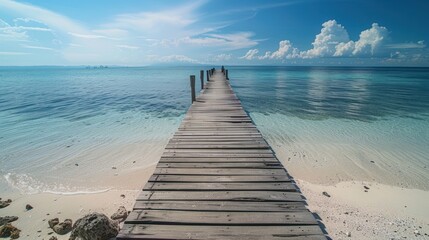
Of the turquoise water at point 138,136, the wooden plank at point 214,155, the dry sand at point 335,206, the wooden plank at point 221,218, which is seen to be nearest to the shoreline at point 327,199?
the dry sand at point 335,206

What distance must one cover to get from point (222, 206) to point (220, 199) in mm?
177

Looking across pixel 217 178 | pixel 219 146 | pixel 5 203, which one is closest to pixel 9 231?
pixel 5 203

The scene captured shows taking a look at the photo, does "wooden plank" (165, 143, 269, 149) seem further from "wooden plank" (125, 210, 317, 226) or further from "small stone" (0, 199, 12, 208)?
"small stone" (0, 199, 12, 208)

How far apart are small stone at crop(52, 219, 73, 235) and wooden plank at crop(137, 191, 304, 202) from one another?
2.18m

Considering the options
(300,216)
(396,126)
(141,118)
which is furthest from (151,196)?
(396,126)

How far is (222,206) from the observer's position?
3.31m

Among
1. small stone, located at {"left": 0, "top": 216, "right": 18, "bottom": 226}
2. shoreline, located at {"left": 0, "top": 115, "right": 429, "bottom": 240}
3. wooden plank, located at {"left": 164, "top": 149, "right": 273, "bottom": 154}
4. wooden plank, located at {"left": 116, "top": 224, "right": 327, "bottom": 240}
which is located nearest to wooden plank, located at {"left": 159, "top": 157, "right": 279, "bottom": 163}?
wooden plank, located at {"left": 164, "top": 149, "right": 273, "bottom": 154}

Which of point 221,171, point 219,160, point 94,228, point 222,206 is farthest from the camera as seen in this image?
point 219,160

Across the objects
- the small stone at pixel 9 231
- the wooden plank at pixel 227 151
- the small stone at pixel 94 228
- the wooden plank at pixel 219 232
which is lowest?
the small stone at pixel 9 231

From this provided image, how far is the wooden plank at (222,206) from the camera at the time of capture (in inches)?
128

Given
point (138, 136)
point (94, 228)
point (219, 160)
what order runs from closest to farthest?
point (94, 228)
point (219, 160)
point (138, 136)

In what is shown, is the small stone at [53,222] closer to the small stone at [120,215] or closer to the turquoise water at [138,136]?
the small stone at [120,215]

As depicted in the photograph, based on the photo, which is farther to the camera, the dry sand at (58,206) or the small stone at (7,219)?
the small stone at (7,219)

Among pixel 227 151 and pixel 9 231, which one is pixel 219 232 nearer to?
pixel 227 151
